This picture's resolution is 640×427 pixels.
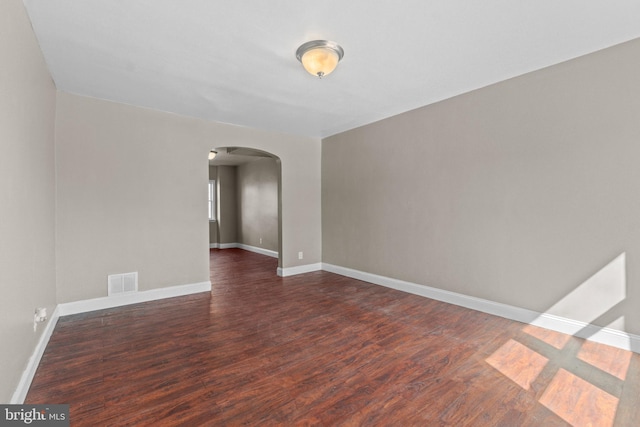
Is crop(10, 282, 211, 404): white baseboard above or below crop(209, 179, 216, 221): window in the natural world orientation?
below

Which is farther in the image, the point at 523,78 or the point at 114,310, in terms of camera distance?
the point at 114,310

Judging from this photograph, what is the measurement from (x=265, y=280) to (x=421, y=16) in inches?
163

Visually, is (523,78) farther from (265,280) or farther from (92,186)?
(92,186)

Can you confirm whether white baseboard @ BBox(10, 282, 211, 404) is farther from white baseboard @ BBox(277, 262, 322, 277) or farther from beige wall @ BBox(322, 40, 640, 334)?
beige wall @ BBox(322, 40, 640, 334)

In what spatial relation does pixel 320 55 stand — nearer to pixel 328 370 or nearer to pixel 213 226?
pixel 328 370

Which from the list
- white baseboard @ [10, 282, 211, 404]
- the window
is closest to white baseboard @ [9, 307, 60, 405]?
white baseboard @ [10, 282, 211, 404]

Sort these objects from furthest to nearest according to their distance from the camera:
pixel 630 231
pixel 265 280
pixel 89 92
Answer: pixel 265 280 < pixel 89 92 < pixel 630 231

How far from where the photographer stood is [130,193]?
376 centimetres

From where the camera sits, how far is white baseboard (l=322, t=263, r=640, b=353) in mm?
2445

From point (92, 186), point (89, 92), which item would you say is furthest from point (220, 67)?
point (92, 186)

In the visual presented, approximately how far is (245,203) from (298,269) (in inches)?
154

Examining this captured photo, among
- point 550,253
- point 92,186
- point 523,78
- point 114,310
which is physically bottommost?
point 114,310

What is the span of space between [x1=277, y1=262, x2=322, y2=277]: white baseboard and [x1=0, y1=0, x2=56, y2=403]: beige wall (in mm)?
3112

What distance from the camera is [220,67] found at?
2791 millimetres
